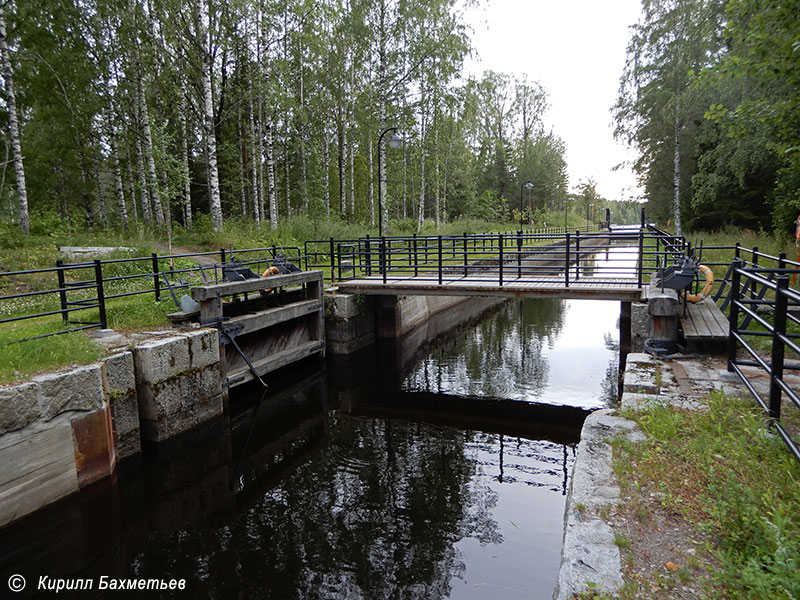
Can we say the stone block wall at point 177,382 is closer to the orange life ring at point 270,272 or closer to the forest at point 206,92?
the orange life ring at point 270,272

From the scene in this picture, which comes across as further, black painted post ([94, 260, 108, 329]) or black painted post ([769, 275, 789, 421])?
black painted post ([94, 260, 108, 329])

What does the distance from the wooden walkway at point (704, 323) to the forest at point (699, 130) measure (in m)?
3.65

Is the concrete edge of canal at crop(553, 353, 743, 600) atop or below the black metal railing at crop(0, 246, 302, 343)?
below

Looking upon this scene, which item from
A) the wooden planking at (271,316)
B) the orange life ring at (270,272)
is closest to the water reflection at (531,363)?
the wooden planking at (271,316)

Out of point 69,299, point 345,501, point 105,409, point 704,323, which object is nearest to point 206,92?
point 69,299

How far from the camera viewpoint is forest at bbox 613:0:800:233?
54.8 ft

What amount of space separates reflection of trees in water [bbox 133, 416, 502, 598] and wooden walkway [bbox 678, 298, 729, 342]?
348 cm

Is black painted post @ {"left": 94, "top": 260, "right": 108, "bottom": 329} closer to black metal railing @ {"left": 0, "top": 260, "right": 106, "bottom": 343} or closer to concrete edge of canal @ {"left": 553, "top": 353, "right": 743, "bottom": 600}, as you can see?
black metal railing @ {"left": 0, "top": 260, "right": 106, "bottom": 343}

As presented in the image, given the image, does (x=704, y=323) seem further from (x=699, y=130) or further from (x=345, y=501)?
(x=699, y=130)

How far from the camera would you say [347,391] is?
1070cm

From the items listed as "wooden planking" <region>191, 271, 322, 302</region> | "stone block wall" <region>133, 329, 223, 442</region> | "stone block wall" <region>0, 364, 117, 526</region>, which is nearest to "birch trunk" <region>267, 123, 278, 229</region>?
"wooden planking" <region>191, 271, 322, 302</region>

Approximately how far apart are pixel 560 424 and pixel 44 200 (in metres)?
30.9

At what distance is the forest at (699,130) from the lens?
16.7m

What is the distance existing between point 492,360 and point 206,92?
520 inches
